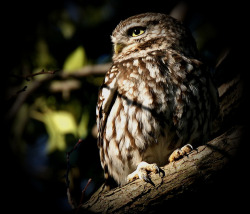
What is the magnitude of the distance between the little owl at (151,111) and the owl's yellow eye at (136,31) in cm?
43

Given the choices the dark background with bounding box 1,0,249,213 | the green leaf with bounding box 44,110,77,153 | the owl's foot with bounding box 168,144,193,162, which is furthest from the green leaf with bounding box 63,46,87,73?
the owl's foot with bounding box 168,144,193,162

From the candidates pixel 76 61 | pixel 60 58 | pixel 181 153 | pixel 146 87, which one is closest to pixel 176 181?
pixel 181 153

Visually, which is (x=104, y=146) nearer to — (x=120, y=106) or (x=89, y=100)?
(x=120, y=106)

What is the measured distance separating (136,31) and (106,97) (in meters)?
1.02

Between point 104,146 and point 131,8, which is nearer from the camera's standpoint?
point 104,146

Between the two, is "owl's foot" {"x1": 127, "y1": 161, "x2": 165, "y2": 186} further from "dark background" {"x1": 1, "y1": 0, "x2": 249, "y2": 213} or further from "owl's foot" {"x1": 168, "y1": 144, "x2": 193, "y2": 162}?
"dark background" {"x1": 1, "y1": 0, "x2": 249, "y2": 213}

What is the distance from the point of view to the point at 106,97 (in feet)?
8.48

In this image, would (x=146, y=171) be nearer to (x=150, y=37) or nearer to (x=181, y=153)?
(x=181, y=153)

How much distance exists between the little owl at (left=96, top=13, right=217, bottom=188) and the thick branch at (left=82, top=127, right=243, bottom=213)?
6.5 inches

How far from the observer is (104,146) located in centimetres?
272

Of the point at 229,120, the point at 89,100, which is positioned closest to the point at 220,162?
the point at 229,120

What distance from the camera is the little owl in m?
2.36

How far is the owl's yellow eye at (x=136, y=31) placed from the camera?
10.3 feet

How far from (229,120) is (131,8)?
7.00 feet
